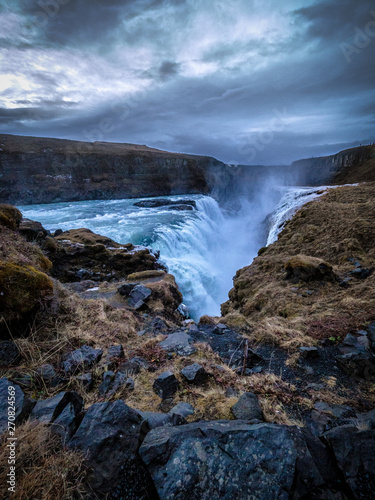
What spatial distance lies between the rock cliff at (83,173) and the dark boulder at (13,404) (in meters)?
61.0

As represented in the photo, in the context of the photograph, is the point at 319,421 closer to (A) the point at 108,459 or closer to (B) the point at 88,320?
(A) the point at 108,459

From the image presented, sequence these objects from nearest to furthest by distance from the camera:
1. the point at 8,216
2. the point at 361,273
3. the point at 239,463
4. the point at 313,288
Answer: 1. the point at 239,463
2. the point at 361,273
3. the point at 313,288
4. the point at 8,216

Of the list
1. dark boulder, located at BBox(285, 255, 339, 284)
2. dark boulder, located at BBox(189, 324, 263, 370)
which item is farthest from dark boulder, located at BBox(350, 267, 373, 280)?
dark boulder, located at BBox(189, 324, 263, 370)

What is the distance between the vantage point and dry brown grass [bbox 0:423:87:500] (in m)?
1.37

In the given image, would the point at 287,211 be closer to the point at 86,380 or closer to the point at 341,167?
the point at 86,380

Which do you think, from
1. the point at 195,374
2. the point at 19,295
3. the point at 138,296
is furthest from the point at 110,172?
the point at 195,374

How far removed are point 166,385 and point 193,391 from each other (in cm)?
39

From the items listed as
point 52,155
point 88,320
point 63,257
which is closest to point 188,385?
point 88,320

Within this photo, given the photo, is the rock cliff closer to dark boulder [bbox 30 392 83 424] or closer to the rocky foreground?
the rocky foreground

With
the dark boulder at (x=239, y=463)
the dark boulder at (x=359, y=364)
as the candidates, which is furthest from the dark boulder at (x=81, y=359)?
the dark boulder at (x=359, y=364)

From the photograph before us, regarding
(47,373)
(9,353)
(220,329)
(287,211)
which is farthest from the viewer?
(287,211)

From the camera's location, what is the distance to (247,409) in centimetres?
253

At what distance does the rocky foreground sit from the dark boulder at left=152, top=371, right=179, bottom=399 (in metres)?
0.01

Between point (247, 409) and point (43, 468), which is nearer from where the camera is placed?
point (43, 468)
